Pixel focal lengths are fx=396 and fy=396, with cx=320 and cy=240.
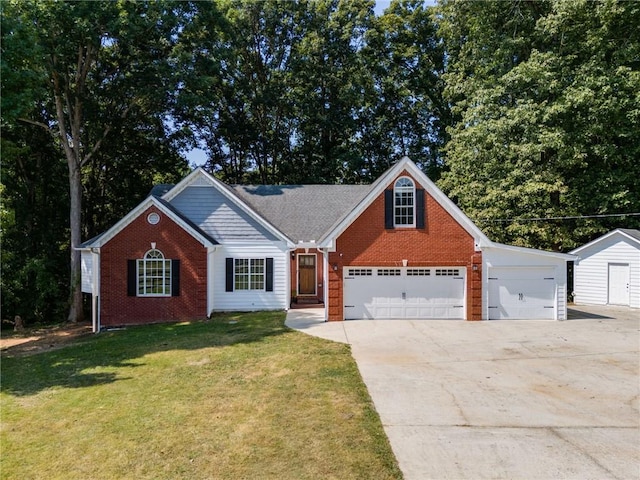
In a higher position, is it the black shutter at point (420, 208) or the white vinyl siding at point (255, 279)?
Result: the black shutter at point (420, 208)

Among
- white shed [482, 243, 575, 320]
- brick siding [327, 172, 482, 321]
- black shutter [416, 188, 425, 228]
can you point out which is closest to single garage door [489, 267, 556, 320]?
white shed [482, 243, 575, 320]

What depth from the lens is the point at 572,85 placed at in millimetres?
20531

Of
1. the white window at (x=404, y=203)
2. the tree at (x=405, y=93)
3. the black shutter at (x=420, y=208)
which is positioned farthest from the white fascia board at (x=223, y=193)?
the tree at (x=405, y=93)

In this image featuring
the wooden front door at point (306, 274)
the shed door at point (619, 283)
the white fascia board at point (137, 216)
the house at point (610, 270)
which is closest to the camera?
the white fascia board at point (137, 216)

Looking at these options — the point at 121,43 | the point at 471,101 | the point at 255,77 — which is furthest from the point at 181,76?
the point at 471,101

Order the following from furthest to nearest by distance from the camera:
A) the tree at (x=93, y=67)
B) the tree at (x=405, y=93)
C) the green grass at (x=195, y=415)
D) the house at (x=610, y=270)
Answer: the tree at (x=405, y=93) → the house at (x=610, y=270) → the tree at (x=93, y=67) → the green grass at (x=195, y=415)

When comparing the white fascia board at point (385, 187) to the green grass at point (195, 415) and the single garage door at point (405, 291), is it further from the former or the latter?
the green grass at point (195, 415)

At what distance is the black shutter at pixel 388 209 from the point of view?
15.0 metres

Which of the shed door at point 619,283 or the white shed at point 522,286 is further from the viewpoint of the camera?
the shed door at point 619,283

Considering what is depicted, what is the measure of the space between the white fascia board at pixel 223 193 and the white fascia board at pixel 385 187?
305cm

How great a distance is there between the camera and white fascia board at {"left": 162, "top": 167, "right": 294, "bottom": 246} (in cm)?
1747

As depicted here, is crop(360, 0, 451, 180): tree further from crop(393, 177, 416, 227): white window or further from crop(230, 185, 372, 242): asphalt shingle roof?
crop(393, 177, 416, 227): white window

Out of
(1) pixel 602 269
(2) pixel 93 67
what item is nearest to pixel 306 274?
(1) pixel 602 269

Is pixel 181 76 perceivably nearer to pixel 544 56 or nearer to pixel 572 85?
pixel 544 56
